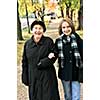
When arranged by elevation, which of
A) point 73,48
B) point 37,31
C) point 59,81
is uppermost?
point 37,31

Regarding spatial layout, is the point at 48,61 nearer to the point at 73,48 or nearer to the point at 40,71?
the point at 40,71

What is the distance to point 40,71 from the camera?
3.95 feet

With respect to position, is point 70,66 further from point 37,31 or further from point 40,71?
point 37,31

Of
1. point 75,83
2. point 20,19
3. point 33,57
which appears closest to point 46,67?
point 33,57

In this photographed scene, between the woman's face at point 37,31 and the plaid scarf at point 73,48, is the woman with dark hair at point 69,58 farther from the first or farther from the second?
the woman's face at point 37,31

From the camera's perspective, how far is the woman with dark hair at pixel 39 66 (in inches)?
47.4

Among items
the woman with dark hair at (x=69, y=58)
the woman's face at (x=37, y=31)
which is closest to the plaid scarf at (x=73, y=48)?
the woman with dark hair at (x=69, y=58)

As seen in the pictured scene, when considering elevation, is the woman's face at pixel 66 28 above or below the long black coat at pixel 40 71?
above

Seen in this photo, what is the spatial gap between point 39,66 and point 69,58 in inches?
8.0

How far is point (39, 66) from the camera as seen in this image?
1201mm

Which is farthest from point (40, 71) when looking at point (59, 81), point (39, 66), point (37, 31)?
point (37, 31)

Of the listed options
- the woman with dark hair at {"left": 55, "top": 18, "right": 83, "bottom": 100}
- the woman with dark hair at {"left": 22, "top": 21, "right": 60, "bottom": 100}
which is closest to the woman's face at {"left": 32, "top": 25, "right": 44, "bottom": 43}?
the woman with dark hair at {"left": 22, "top": 21, "right": 60, "bottom": 100}

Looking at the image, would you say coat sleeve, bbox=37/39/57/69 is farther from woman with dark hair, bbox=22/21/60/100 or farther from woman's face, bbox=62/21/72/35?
woman's face, bbox=62/21/72/35

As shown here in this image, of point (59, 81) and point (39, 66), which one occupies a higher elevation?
point (39, 66)
